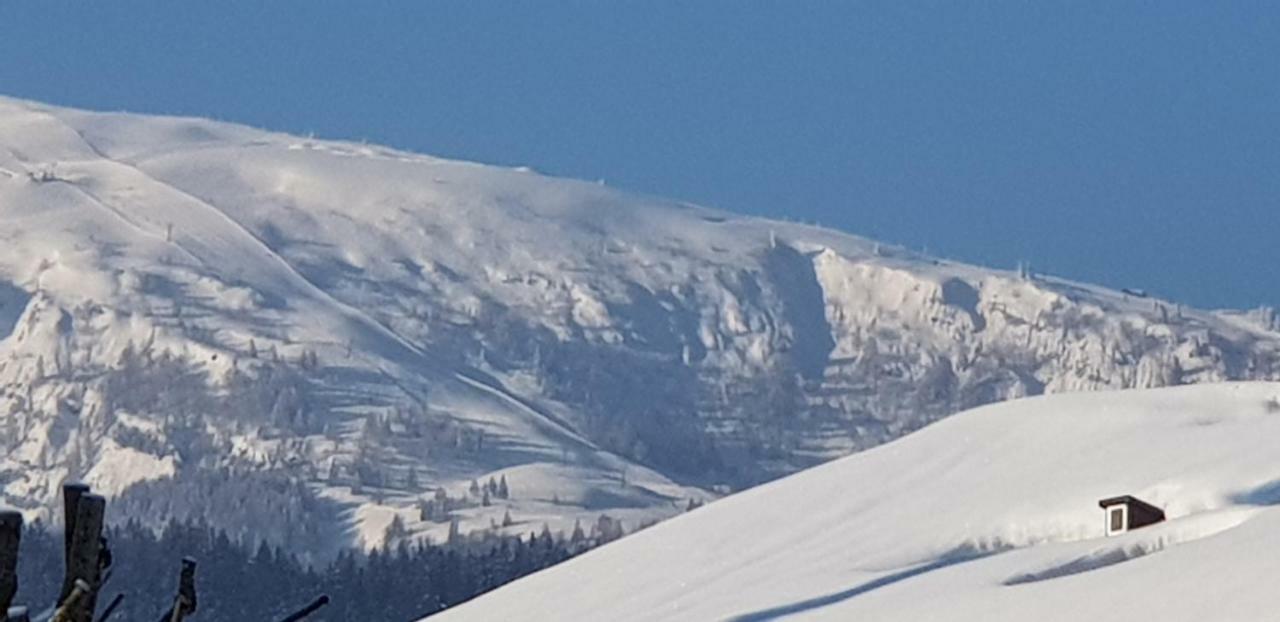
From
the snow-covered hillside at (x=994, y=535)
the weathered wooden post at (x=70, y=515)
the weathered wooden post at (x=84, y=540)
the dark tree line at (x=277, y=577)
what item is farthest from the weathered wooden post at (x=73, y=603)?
the dark tree line at (x=277, y=577)

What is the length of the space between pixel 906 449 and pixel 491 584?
102 m

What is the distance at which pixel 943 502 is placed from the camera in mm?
26109

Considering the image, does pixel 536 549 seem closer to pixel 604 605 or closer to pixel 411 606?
pixel 411 606

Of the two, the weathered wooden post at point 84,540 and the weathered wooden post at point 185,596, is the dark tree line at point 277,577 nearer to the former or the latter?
the weathered wooden post at point 84,540

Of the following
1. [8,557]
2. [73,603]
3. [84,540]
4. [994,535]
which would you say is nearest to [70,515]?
[84,540]

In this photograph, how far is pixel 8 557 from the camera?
11.6 meters

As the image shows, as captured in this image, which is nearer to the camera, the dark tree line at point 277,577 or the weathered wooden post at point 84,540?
the weathered wooden post at point 84,540

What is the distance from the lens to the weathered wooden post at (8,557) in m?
11.5

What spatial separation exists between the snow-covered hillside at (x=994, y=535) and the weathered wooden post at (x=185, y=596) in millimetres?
5976

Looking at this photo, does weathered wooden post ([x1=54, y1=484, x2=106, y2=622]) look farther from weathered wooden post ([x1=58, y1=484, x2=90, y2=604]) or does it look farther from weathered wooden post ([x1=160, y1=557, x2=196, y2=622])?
weathered wooden post ([x1=160, y1=557, x2=196, y2=622])

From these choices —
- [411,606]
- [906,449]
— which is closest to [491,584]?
[411,606]

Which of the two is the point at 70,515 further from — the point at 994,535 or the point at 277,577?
the point at 277,577

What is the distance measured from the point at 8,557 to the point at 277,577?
473 feet

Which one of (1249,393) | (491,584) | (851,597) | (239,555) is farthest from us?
(239,555)
